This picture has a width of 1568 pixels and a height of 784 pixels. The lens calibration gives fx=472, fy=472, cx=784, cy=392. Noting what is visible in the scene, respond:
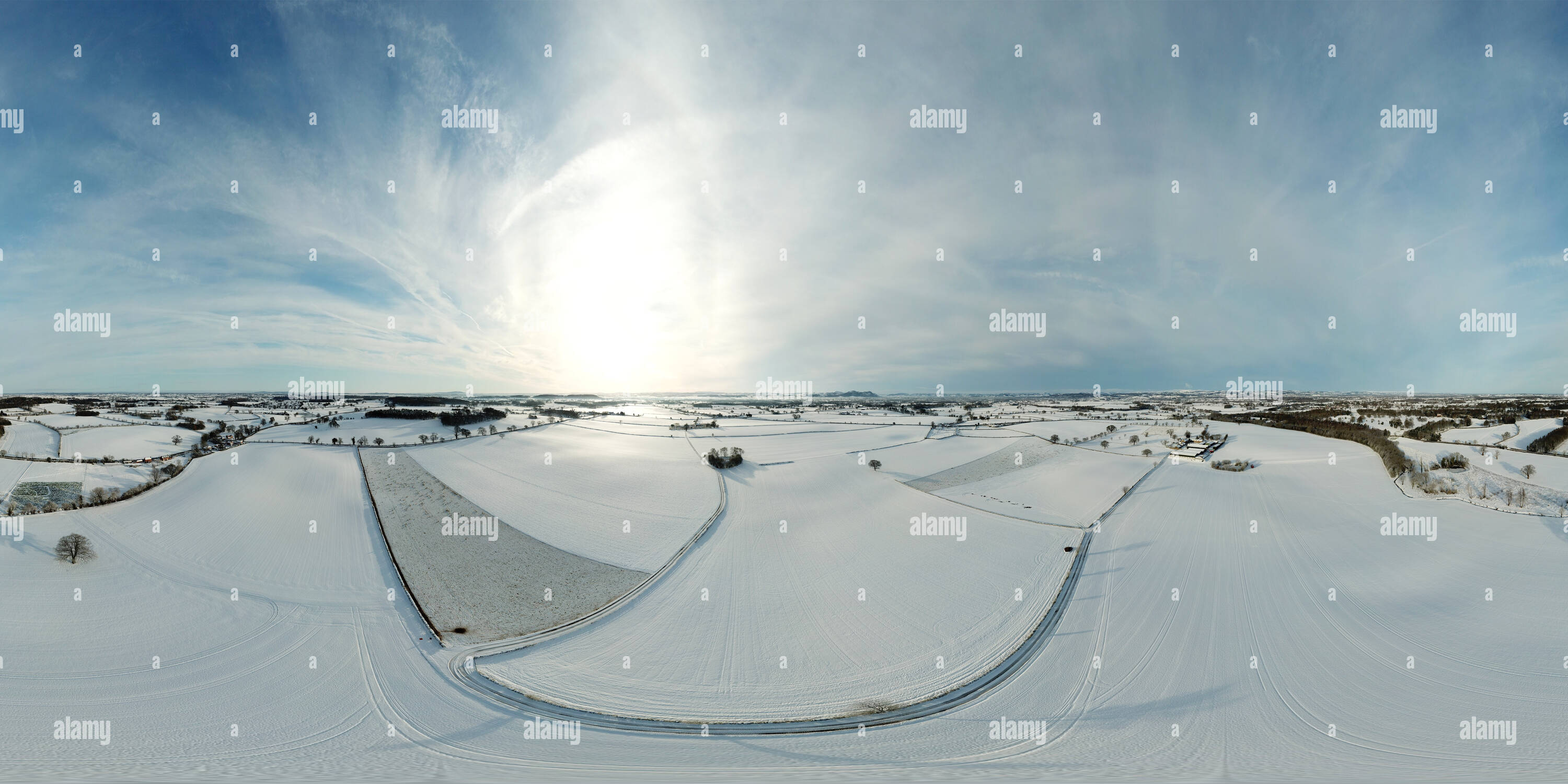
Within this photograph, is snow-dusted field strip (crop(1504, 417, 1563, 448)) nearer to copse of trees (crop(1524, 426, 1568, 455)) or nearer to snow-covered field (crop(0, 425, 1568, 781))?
copse of trees (crop(1524, 426, 1568, 455))

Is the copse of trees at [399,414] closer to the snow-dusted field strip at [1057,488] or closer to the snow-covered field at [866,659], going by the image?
the snow-covered field at [866,659]

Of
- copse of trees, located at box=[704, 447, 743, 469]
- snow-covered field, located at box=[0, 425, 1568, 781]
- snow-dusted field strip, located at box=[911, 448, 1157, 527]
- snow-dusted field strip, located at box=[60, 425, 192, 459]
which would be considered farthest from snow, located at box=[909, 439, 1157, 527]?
snow-dusted field strip, located at box=[60, 425, 192, 459]

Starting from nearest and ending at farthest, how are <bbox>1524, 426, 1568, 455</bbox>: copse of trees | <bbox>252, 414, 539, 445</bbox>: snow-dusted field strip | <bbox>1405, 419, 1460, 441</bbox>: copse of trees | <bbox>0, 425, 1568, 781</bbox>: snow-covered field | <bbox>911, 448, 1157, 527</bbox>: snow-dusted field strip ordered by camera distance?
<bbox>0, 425, 1568, 781</bbox>: snow-covered field, <bbox>911, 448, 1157, 527</bbox>: snow-dusted field strip, <bbox>1524, 426, 1568, 455</bbox>: copse of trees, <bbox>1405, 419, 1460, 441</bbox>: copse of trees, <bbox>252, 414, 539, 445</bbox>: snow-dusted field strip

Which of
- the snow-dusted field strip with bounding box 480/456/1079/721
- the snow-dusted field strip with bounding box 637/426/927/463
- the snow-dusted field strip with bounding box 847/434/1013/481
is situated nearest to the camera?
the snow-dusted field strip with bounding box 480/456/1079/721

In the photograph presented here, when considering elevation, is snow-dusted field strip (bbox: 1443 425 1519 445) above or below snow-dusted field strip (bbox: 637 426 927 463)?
above

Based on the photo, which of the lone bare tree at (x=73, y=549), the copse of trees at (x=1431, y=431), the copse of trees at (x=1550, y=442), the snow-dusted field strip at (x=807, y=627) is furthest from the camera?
the copse of trees at (x=1431, y=431)

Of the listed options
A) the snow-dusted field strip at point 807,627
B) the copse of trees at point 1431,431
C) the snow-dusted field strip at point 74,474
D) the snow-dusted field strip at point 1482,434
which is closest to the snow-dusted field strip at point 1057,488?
the snow-dusted field strip at point 807,627

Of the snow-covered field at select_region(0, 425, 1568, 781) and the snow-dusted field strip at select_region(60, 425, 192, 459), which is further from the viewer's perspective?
the snow-dusted field strip at select_region(60, 425, 192, 459)

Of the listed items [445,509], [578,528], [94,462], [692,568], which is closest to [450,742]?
[692,568]
